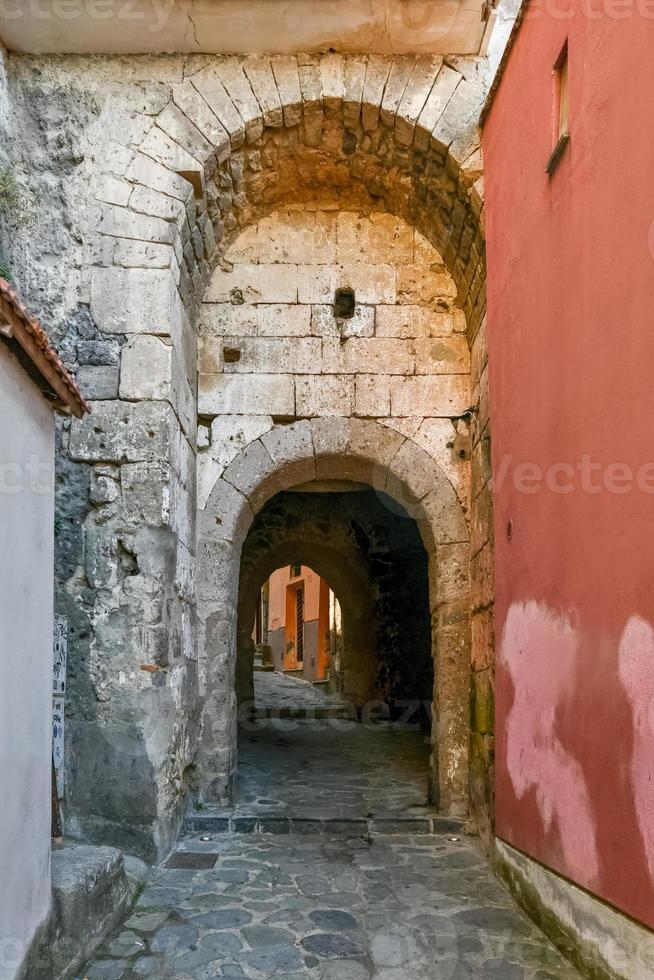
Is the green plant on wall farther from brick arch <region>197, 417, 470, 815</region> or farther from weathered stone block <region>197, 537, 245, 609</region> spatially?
weathered stone block <region>197, 537, 245, 609</region>

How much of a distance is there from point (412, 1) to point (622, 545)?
3.13m

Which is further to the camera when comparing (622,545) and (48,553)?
(48,553)

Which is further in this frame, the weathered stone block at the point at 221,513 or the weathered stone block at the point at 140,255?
the weathered stone block at the point at 221,513

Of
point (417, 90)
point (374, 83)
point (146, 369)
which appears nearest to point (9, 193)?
point (146, 369)

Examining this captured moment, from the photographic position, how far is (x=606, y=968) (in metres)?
2.37

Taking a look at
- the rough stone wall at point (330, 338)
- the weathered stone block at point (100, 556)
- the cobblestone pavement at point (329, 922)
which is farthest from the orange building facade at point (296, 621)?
the weathered stone block at point (100, 556)

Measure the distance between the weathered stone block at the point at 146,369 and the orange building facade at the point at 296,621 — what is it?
12226 millimetres

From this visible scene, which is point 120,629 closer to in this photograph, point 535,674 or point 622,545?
point 535,674

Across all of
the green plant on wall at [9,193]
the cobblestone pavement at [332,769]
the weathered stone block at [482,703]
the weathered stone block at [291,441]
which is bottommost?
the cobblestone pavement at [332,769]

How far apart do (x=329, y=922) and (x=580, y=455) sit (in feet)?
6.79

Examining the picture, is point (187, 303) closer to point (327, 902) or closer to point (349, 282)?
point (349, 282)

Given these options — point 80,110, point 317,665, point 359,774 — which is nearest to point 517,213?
point 80,110

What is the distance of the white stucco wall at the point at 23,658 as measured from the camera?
7.13 feet

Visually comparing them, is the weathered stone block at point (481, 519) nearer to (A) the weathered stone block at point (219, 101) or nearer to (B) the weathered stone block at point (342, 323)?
(B) the weathered stone block at point (342, 323)
